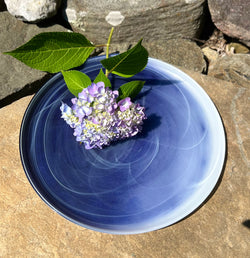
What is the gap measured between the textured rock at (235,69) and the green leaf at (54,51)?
29.4 inches

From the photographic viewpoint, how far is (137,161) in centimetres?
104

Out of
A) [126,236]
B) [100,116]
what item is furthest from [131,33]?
[126,236]

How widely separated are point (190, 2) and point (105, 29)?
44cm

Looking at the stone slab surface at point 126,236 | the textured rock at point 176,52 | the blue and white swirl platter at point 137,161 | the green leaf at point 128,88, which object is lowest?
the stone slab surface at point 126,236

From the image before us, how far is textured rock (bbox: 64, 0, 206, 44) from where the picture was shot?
1.39 metres

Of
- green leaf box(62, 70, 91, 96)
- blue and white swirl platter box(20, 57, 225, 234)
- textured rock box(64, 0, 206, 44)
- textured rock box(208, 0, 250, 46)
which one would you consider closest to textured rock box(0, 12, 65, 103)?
textured rock box(64, 0, 206, 44)

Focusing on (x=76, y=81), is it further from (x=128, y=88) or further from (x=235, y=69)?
(x=235, y=69)

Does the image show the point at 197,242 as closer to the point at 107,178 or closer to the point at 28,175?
the point at 107,178

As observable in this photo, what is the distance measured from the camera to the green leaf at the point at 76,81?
3.42 feet

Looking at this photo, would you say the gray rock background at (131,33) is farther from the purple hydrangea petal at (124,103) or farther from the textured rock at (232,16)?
the purple hydrangea petal at (124,103)

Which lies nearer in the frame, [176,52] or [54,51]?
[54,51]

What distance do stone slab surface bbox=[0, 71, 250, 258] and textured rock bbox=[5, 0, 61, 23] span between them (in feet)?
2.44

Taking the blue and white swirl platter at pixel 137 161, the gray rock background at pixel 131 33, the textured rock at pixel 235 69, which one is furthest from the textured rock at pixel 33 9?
the textured rock at pixel 235 69

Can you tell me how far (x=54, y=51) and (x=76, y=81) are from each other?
0.41 ft
